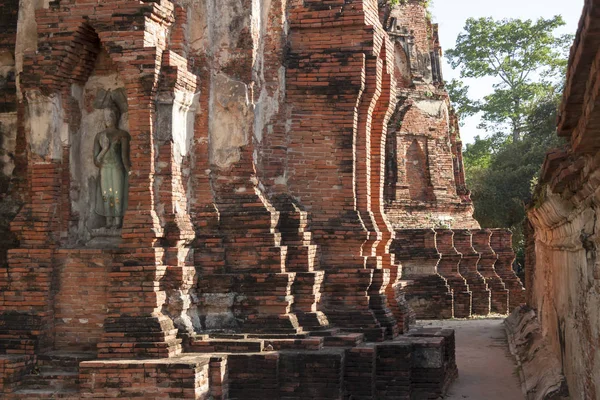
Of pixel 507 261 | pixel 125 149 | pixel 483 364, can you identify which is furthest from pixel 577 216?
pixel 507 261

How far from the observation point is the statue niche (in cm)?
981

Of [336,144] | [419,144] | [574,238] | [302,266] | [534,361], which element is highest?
[419,144]

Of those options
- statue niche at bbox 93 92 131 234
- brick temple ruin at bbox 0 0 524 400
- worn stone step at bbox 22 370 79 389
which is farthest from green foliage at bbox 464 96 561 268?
worn stone step at bbox 22 370 79 389

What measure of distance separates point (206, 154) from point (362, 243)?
2170mm

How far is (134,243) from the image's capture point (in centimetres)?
932

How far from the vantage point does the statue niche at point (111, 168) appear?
981 centimetres

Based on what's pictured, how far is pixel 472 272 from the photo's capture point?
22.7 m

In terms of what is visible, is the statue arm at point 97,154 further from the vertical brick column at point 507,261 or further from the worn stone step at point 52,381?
the vertical brick column at point 507,261

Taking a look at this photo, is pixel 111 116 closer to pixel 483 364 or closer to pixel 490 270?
pixel 483 364

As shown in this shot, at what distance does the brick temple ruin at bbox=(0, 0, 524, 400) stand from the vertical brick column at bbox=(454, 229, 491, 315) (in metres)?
10.1

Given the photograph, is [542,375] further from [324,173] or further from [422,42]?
[422,42]

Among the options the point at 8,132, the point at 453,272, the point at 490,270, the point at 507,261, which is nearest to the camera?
the point at 8,132

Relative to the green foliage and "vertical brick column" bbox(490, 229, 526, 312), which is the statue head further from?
the green foliage

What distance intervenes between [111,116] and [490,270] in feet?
49.6
